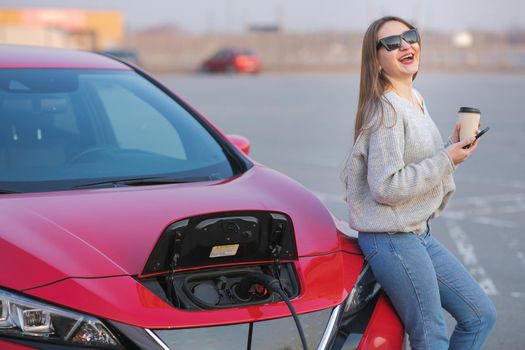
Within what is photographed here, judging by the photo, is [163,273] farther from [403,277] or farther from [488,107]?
[488,107]

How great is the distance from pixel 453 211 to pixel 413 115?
5.49m

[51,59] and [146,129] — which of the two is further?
[146,129]

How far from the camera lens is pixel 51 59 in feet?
14.5

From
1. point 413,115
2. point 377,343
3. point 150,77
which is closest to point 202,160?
point 150,77

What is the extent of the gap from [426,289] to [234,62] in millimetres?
45067

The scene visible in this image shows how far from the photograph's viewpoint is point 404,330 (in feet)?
10.6

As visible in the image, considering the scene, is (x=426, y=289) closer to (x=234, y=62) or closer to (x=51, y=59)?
(x=51, y=59)

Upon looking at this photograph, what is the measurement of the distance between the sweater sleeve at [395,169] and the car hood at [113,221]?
27 centimetres

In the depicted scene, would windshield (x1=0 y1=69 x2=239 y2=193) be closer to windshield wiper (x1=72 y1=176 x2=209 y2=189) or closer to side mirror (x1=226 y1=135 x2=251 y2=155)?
windshield wiper (x1=72 y1=176 x2=209 y2=189)

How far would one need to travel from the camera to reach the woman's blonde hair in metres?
3.40

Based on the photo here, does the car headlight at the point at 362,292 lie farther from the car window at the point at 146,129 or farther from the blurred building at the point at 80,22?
the blurred building at the point at 80,22

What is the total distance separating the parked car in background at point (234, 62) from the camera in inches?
1833

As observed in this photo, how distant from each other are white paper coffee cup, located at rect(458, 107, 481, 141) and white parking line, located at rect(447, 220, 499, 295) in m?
2.68

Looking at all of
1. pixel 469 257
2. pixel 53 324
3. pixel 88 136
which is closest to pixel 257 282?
pixel 53 324
